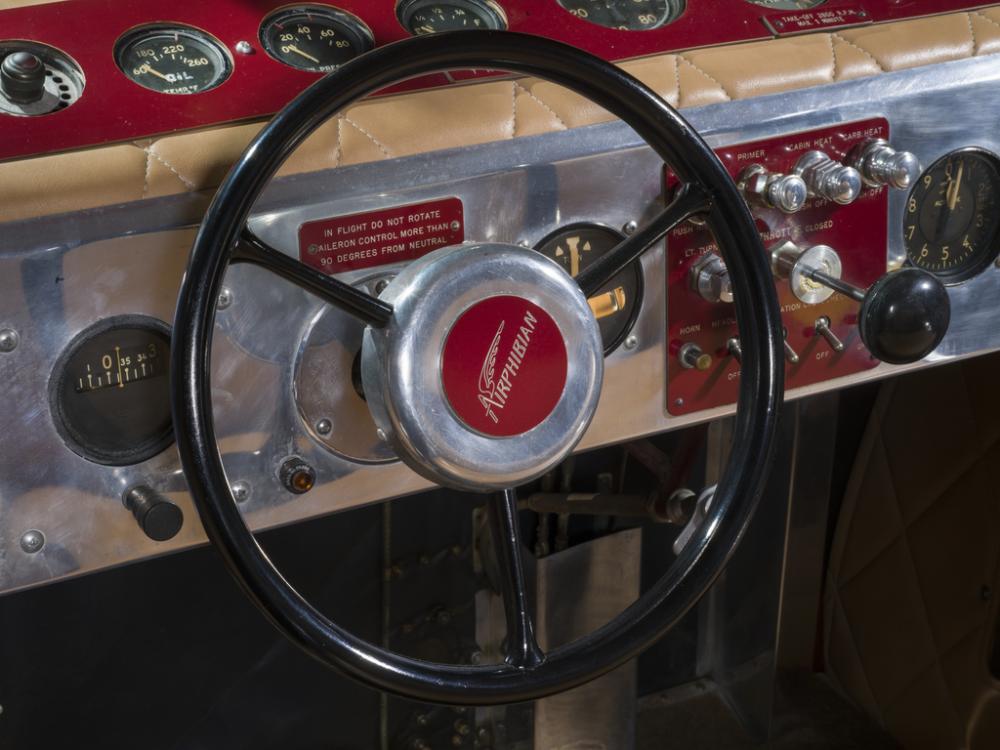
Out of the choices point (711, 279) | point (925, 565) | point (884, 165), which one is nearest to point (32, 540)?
point (711, 279)

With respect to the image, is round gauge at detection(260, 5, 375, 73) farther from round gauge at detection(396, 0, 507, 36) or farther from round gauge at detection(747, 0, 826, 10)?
round gauge at detection(747, 0, 826, 10)

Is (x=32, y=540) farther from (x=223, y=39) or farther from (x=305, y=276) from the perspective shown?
(x=223, y=39)

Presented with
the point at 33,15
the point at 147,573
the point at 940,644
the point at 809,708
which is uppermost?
the point at 33,15

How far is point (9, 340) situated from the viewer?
118cm

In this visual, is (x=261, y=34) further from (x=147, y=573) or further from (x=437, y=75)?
(x=147, y=573)

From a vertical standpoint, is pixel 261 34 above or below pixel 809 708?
above

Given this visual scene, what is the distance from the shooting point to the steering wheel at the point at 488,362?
1106mm

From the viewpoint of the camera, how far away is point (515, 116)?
138cm

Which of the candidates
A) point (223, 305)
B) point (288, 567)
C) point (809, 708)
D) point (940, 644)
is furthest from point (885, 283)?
point (809, 708)

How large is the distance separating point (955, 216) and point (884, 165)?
0.20m

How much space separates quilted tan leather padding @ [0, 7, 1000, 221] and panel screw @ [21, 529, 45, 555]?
28 centimetres

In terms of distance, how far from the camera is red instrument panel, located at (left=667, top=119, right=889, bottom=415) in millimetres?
1491

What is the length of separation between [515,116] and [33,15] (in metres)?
0.48

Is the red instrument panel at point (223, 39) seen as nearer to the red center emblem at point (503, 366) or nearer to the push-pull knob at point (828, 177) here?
the push-pull knob at point (828, 177)
